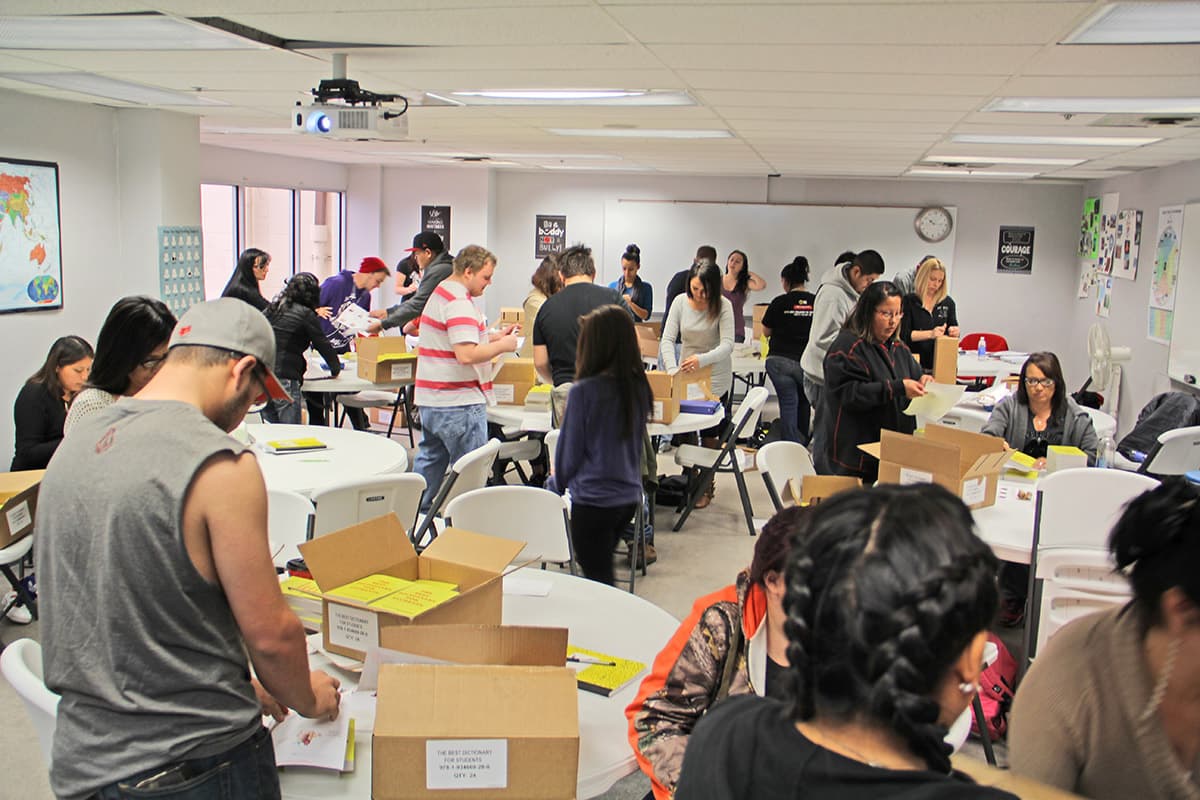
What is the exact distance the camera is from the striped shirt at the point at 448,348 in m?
5.11

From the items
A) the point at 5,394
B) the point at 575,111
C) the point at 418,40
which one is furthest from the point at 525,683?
the point at 5,394

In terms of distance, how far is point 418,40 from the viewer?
358 centimetres

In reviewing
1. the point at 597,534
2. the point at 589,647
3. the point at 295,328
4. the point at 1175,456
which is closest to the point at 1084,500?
the point at 1175,456

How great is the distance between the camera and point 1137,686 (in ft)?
4.62

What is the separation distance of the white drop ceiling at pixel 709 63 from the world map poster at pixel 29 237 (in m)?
0.53

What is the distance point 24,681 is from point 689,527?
182 inches

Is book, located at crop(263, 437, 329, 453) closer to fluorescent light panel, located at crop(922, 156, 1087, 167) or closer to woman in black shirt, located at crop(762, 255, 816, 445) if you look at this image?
woman in black shirt, located at crop(762, 255, 816, 445)

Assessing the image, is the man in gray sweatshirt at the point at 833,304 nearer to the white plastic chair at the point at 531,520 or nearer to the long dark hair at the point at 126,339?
the white plastic chair at the point at 531,520

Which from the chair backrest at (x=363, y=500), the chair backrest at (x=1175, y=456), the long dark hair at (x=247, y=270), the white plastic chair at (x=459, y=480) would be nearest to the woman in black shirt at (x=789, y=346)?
the chair backrest at (x=1175, y=456)

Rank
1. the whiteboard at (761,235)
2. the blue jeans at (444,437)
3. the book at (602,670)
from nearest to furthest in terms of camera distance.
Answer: the book at (602,670)
the blue jeans at (444,437)
the whiteboard at (761,235)

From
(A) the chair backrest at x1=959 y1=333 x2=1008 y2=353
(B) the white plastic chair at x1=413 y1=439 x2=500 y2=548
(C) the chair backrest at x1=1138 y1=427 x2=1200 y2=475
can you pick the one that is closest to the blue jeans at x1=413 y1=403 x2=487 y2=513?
(B) the white plastic chair at x1=413 y1=439 x2=500 y2=548

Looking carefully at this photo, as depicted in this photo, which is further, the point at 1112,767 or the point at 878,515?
the point at 1112,767

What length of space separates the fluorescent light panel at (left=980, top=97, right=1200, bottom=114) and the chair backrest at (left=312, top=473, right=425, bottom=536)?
121 inches

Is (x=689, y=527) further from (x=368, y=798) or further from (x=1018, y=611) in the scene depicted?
(x=368, y=798)
